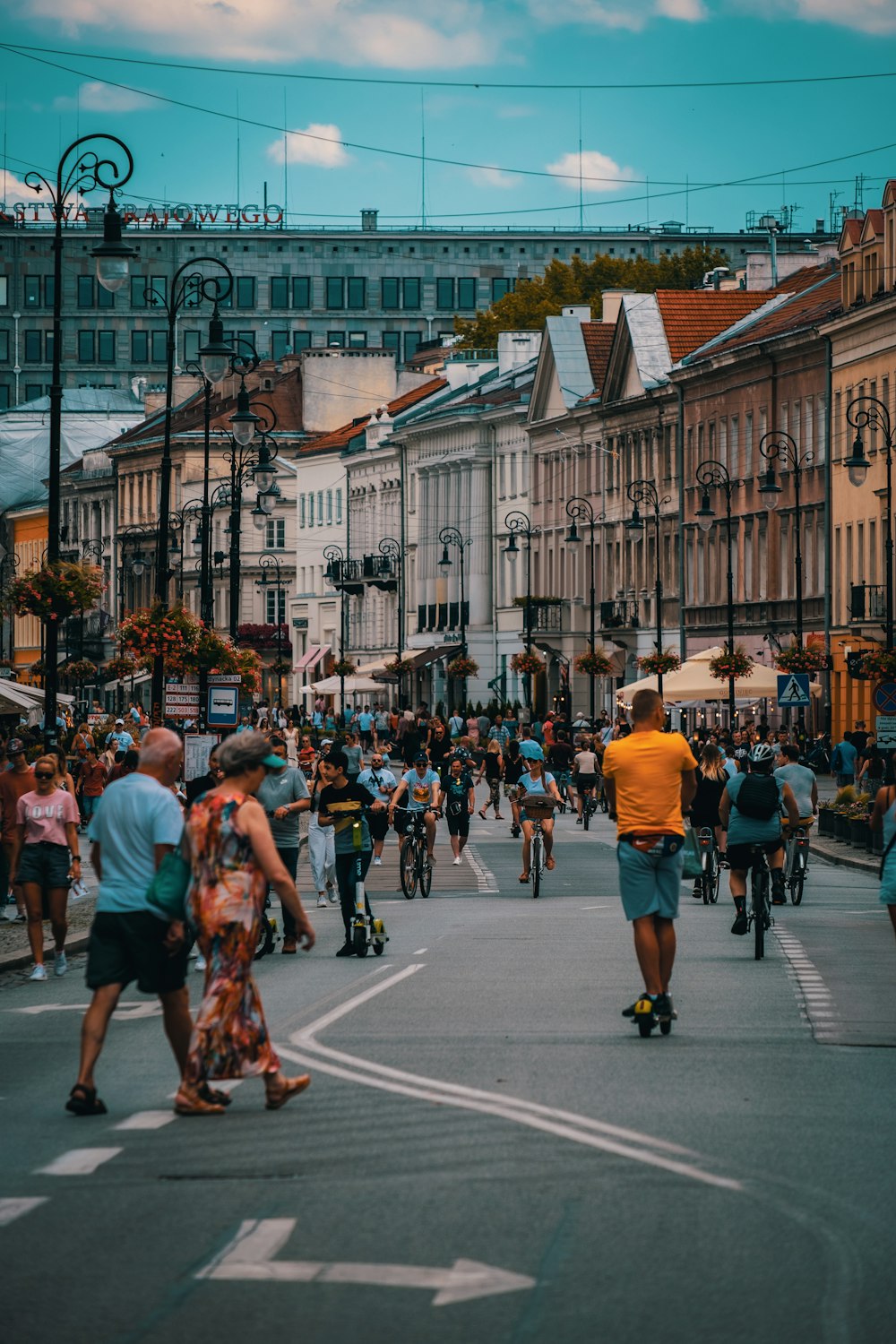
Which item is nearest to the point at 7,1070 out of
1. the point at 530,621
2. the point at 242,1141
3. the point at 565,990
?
the point at 242,1141

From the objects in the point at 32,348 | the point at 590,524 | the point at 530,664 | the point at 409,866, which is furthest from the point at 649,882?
the point at 32,348

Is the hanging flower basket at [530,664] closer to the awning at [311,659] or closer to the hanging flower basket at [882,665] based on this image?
the awning at [311,659]

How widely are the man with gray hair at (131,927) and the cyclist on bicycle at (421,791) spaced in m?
17.7

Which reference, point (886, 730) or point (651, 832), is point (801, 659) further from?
point (651, 832)

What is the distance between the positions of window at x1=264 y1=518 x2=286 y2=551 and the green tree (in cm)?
1742

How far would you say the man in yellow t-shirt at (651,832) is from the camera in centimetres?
1475

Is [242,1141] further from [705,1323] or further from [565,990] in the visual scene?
[565,990]

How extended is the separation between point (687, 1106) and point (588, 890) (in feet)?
63.9

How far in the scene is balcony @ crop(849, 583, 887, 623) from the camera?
68.1 meters

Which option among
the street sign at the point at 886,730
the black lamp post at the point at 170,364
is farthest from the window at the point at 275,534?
the street sign at the point at 886,730

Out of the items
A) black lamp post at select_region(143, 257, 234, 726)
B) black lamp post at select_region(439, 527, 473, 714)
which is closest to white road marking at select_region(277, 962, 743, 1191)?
black lamp post at select_region(143, 257, 234, 726)

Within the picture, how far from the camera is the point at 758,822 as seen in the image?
2139 cm

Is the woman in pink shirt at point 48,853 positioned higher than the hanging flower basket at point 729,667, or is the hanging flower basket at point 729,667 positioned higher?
the hanging flower basket at point 729,667

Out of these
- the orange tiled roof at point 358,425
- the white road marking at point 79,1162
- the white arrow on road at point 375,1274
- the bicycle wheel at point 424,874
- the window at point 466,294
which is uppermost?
the window at point 466,294
